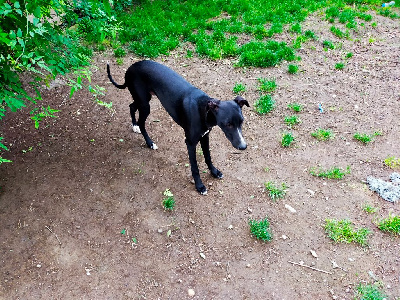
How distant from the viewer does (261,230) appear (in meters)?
4.20

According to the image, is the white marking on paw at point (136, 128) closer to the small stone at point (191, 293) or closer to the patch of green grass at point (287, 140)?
the patch of green grass at point (287, 140)

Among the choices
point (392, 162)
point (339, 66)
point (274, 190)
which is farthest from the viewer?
point (339, 66)

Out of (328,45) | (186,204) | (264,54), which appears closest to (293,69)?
(264,54)

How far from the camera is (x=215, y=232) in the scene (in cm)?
428

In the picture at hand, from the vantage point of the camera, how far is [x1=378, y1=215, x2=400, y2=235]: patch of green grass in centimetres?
420

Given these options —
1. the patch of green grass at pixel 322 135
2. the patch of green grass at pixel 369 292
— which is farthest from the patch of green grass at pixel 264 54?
the patch of green grass at pixel 369 292

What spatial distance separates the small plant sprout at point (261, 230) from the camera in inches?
164

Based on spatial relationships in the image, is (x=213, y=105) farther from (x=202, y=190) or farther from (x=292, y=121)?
(x=292, y=121)

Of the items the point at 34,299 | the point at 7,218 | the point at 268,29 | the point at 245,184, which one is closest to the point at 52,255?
the point at 34,299

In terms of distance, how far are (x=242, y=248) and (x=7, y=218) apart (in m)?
2.99

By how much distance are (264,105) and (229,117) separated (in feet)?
8.35

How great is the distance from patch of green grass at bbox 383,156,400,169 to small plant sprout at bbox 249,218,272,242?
7.25ft

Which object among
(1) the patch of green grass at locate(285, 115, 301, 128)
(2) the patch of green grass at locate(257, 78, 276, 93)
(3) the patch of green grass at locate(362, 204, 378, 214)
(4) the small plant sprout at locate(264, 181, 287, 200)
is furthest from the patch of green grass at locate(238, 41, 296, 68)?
(3) the patch of green grass at locate(362, 204, 378, 214)

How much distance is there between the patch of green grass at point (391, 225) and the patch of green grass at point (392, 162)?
3.43 ft
